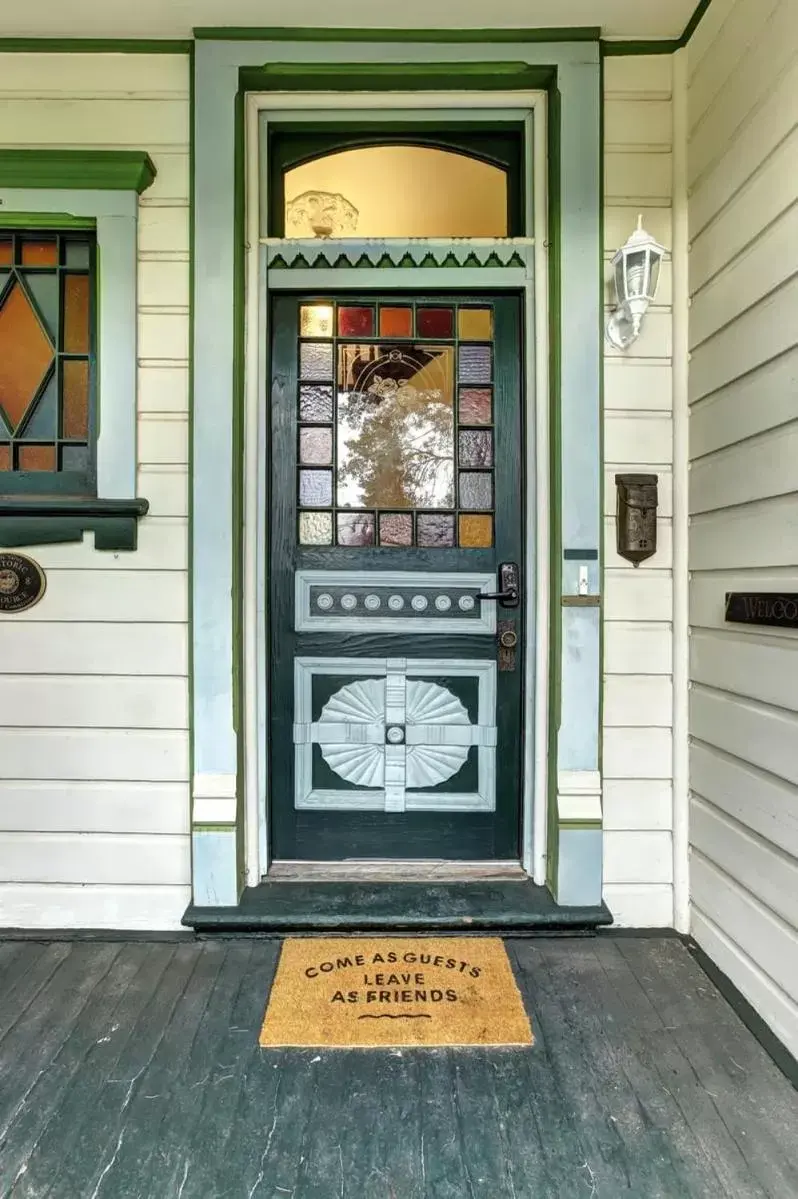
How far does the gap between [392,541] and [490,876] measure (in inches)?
45.9

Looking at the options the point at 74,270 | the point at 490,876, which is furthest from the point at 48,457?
the point at 490,876

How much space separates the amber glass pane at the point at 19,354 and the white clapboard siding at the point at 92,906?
1.50 m

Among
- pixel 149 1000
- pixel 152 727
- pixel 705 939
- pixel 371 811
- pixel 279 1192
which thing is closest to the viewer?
pixel 279 1192

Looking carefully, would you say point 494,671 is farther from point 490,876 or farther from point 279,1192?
point 279,1192

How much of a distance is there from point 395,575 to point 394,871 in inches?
38.9

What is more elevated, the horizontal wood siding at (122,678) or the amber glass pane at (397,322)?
the amber glass pane at (397,322)

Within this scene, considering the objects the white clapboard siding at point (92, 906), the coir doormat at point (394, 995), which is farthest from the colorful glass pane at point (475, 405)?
the white clapboard siding at point (92, 906)

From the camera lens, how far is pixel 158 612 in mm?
2039

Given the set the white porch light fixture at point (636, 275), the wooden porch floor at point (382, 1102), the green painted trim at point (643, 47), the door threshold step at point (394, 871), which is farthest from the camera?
the door threshold step at point (394, 871)

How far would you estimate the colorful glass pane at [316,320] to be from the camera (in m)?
2.13

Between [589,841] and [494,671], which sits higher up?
[494,671]

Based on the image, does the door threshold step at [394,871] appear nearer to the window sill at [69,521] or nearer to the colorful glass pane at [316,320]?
the window sill at [69,521]

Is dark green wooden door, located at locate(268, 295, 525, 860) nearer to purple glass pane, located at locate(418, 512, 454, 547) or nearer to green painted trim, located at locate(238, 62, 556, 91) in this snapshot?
purple glass pane, located at locate(418, 512, 454, 547)

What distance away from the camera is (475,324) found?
2129 millimetres
